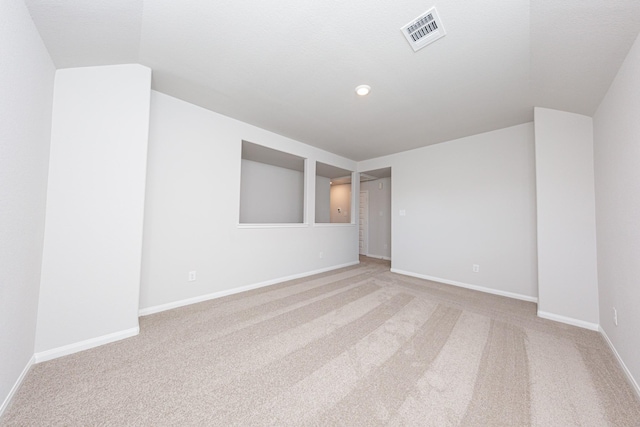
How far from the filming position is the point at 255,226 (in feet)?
11.2

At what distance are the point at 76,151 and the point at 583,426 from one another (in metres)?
3.84

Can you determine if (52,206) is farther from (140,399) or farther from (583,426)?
(583,426)

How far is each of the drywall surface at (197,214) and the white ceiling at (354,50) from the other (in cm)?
34

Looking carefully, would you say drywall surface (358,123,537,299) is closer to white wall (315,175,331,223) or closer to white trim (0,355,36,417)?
white wall (315,175,331,223)

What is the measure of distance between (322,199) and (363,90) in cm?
417

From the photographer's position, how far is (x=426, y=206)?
418 centimetres

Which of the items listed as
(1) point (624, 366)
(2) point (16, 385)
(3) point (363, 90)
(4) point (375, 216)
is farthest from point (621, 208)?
(4) point (375, 216)

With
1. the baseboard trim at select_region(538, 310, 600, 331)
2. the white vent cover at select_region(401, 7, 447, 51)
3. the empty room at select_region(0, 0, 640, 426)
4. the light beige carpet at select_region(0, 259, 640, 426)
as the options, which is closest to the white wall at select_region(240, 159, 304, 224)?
the empty room at select_region(0, 0, 640, 426)

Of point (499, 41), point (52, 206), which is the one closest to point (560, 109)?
point (499, 41)

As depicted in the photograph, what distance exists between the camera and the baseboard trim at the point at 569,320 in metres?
2.25

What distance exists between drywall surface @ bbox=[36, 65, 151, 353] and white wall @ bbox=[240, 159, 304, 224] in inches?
112

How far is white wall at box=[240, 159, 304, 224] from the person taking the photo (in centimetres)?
493

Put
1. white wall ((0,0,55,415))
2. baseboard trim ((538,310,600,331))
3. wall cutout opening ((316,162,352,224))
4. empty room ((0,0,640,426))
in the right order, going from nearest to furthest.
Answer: white wall ((0,0,55,415)) < empty room ((0,0,640,426)) < baseboard trim ((538,310,600,331)) < wall cutout opening ((316,162,352,224))

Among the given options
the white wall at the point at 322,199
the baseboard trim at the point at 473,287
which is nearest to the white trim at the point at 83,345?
the baseboard trim at the point at 473,287
